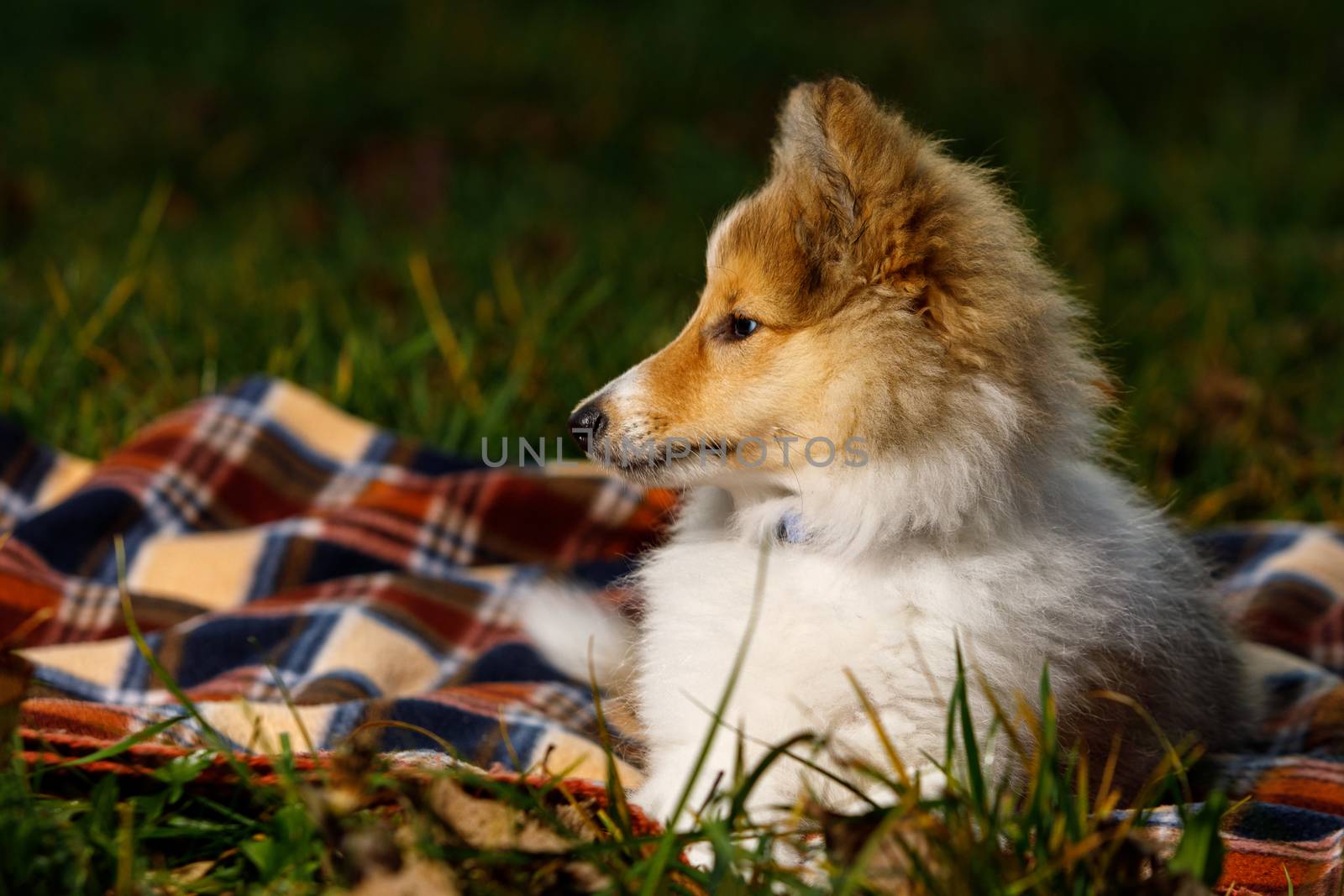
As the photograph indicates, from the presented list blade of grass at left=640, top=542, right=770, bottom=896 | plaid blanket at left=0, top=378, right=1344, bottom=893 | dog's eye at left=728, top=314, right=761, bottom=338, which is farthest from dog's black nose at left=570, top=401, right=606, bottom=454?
plaid blanket at left=0, top=378, right=1344, bottom=893

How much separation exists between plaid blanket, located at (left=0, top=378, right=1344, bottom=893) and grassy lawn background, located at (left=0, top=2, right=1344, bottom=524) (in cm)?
39

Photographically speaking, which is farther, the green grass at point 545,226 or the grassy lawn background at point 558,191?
the grassy lawn background at point 558,191

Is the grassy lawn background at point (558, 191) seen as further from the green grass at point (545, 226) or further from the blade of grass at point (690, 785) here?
the blade of grass at point (690, 785)

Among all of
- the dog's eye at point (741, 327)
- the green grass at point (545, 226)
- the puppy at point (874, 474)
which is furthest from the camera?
the dog's eye at point (741, 327)

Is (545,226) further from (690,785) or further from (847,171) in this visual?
(690,785)

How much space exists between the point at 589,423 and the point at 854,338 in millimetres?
499

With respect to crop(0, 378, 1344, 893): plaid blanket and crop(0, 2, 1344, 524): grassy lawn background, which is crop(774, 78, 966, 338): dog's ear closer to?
crop(0, 2, 1344, 524): grassy lawn background

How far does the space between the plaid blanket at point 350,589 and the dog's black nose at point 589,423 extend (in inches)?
25.3

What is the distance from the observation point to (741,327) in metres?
2.28

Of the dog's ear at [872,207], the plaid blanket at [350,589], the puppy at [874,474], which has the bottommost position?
the plaid blanket at [350,589]

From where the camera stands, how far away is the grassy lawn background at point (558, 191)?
4.41 m

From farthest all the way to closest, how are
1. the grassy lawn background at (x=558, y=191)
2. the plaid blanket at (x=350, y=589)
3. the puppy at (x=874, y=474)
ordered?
the grassy lawn background at (x=558, y=191)
the plaid blanket at (x=350, y=589)
the puppy at (x=874, y=474)

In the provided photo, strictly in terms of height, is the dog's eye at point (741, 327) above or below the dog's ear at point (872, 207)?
below

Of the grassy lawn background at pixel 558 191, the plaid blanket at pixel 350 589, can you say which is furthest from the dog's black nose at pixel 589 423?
the grassy lawn background at pixel 558 191
